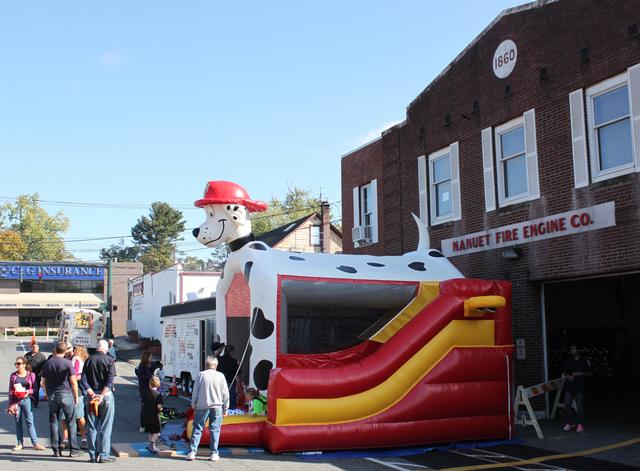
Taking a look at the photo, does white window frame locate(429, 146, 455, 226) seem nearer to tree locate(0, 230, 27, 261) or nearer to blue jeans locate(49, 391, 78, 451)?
blue jeans locate(49, 391, 78, 451)

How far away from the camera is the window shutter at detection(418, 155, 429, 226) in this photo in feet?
59.2

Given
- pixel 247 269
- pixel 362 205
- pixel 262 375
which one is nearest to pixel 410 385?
pixel 262 375

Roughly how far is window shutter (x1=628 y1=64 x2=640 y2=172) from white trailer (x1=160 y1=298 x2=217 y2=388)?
1110cm

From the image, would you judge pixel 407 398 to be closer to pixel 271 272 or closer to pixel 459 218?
pixel 271 272

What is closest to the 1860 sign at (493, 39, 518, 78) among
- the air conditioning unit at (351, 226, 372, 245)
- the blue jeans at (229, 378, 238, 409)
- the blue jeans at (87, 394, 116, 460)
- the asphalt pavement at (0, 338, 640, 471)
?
the air conditioning unit at (351, 226, 372, 245)

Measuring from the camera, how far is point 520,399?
13289 millimetres

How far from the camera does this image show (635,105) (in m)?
12.3

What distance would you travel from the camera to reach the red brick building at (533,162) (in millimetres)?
12727

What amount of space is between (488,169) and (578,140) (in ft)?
8.68

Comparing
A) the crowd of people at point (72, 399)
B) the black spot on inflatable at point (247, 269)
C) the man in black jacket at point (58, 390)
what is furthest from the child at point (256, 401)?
the man in black jacket at point (58, 390)

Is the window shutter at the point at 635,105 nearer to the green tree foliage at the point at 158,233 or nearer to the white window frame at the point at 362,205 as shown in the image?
the white window frame at the point at 362,205

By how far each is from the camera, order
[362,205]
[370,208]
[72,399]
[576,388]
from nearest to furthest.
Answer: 1. [72,399]
2. [576,388]
3. [370,208]
4. [362,205]

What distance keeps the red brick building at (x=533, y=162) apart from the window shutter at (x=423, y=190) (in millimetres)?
38

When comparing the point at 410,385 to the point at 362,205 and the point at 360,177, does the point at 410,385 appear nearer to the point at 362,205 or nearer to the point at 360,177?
the point at 362,205
